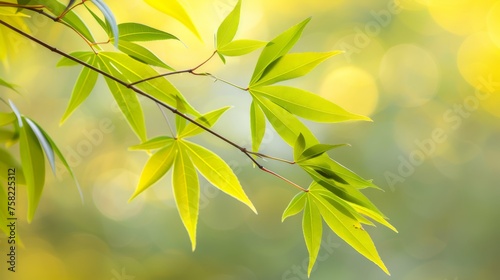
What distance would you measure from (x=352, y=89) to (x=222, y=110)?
1473 mm

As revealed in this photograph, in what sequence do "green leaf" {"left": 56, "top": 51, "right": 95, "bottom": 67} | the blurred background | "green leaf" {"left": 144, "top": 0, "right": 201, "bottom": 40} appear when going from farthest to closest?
the blurred background → "green leaf" {"left": 56, "top": 51, "right": 95, "bottom": 67} → "green leaf" {"left": 144, "top": 0, "right": 201, "bottom": 40}

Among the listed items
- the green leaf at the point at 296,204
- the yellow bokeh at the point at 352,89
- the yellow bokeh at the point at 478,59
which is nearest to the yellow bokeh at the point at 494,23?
the yellow bokeh at the point at 478,59

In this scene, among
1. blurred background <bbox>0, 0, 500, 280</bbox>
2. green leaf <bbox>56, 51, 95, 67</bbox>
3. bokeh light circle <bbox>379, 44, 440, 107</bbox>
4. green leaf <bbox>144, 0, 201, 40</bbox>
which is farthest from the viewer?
bokeh light circle <bbox>379, 44, 440, 107</bbox>

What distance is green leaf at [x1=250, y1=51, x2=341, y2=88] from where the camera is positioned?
437 mm

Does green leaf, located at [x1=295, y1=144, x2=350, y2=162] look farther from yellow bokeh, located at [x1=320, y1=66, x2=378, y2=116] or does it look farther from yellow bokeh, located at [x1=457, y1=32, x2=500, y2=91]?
yellow bokeh, located at [x1=457, y1=32, x2=500, y2=91]

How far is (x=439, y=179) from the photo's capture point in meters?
1.92

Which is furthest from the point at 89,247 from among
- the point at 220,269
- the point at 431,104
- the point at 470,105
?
the point at 470,105

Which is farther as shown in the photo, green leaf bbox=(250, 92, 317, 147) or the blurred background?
the blurred background

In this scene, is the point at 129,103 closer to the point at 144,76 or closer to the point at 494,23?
the point at 144,76

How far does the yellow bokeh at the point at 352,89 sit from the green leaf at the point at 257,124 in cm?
140

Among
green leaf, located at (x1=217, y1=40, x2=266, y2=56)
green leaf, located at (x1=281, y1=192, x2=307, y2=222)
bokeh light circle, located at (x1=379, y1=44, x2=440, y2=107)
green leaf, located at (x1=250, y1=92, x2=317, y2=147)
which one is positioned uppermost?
green leaf, located at (x1=217, y1=40, x2=266, y2=56)

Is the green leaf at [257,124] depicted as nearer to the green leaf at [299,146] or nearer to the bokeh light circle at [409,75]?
the green leaf at [299,146]

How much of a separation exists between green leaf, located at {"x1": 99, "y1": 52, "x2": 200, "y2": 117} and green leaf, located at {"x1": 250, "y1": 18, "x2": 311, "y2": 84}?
0.07 m

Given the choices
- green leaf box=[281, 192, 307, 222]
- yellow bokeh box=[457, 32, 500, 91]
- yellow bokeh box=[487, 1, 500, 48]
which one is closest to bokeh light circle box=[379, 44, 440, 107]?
yellow bokeh box=[457, 32, 500, 91]
